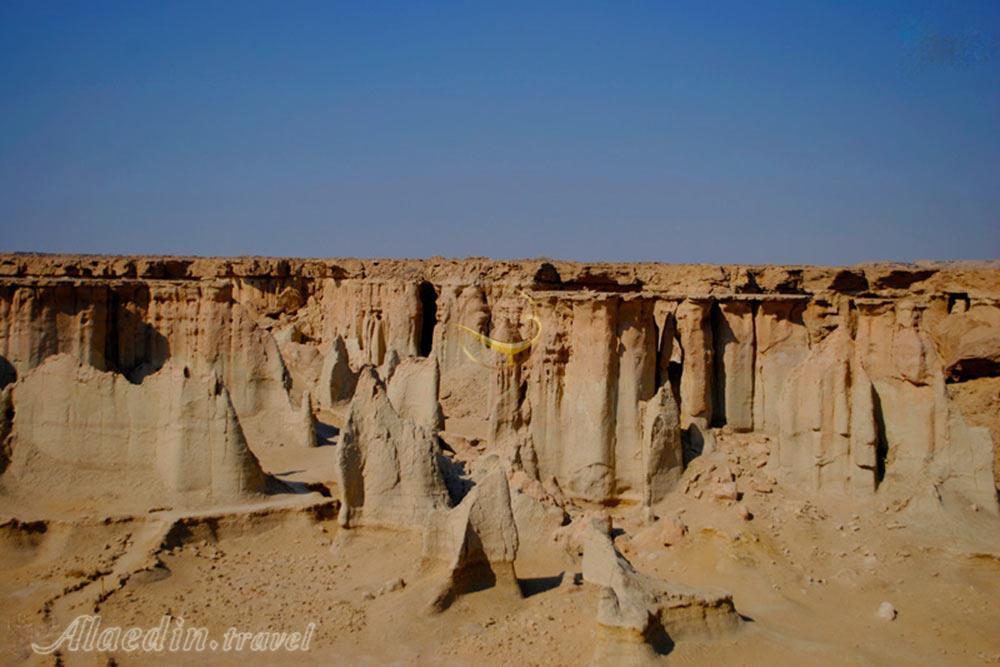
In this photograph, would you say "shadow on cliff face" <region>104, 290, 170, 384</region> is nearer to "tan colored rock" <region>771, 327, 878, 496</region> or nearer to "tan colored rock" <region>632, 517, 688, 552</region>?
"tan colored rock" <region>632, 517, 688, 552</region>

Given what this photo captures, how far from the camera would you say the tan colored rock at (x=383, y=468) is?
12.2 meters

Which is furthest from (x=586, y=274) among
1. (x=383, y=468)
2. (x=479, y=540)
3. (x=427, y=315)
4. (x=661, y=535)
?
(x=479, y=540)

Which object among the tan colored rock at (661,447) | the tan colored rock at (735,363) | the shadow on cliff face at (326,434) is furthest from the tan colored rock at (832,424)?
the shadow on cliff face at (326,434)

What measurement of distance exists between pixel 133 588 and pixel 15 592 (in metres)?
1.44

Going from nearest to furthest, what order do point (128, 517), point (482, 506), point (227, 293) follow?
point (482, 506) → point (128, 517) → point (227, 293)

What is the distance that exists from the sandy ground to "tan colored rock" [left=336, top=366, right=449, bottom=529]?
1.11 feet

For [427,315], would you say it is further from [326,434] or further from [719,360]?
[719,360]

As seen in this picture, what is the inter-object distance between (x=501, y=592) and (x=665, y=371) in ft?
19.2

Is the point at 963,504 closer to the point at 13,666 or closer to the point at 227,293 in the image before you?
the point at 13,666

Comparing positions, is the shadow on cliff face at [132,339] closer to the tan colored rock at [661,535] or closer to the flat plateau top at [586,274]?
the flat plateau top at [586,274]

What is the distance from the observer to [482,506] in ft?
35.3

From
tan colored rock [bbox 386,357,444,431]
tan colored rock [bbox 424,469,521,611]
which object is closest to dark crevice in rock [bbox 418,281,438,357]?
tan colored rock [bbox 386,357,444,431]

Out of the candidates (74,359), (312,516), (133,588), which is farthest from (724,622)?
(74,359)

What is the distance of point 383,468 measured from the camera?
12328 millimetres
